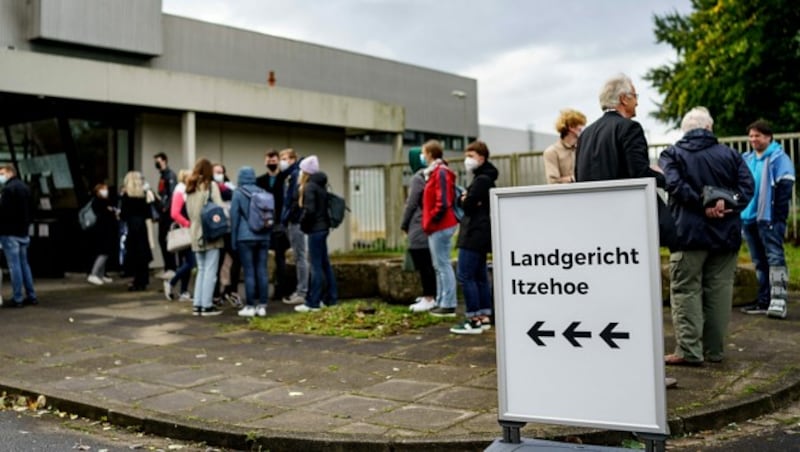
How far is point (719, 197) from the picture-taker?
606 centimetres

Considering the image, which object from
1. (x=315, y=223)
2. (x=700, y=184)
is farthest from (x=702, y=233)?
(x=315, y=223)

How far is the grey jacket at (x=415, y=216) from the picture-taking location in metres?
9.38

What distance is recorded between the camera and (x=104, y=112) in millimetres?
15820

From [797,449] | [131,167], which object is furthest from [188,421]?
[131,167]

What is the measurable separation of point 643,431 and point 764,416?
194 cm

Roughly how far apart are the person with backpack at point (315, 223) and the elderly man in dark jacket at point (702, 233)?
468 cm

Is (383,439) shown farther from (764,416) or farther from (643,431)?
(764,416)

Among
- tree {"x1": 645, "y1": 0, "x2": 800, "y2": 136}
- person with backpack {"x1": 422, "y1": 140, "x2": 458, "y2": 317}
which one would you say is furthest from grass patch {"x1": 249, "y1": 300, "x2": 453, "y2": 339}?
tree {"x1": 645, "y1": 0, "x2": 800, "y2": 136}

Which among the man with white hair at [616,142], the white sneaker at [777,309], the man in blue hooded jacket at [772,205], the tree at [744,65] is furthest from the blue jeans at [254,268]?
the tree at [744,65]

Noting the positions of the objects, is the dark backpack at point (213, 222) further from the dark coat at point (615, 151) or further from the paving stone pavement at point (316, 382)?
the dark coat at point (615, 151)

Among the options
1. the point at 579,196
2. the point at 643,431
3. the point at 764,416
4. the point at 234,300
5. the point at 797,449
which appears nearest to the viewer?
the point at 643,431

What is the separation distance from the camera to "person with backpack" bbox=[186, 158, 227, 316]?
9906 millimetres

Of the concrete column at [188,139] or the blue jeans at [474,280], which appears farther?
the concrete column at [188,139]

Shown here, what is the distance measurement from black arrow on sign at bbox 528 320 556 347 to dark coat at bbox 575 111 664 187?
1.75 metres
